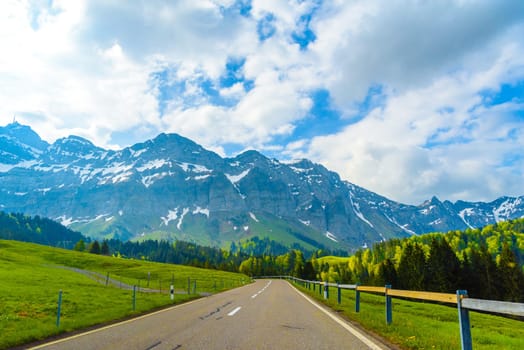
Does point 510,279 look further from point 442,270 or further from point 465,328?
point 465,328

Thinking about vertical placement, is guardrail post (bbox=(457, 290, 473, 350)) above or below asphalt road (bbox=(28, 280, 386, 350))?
above

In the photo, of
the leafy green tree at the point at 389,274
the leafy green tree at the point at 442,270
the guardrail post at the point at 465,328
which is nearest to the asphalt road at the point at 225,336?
the guardrail post at the point at 465,328

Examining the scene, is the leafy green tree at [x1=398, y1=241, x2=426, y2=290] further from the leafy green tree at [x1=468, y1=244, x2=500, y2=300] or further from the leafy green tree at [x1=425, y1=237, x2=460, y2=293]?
the leafy green tree at [x1=468, y1=244, x2=500, y2=300]

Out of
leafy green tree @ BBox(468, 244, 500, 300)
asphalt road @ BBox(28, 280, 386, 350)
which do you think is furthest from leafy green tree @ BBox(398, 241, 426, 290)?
asphalt road @ BBox(28, 280, 386, 350)

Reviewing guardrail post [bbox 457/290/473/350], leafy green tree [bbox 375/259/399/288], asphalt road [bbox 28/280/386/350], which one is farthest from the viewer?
leafy green tree [bbox 375/259/399/288]

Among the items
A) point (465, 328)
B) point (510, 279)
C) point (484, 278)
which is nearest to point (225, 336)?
point (465, 328)

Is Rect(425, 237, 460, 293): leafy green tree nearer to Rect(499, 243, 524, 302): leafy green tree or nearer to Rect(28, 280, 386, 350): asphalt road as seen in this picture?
Rect(499, 243, 524, 302): leafy green tree

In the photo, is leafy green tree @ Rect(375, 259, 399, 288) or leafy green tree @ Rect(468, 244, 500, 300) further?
leafy green tree @ Rect(375, 259, 399, 288)

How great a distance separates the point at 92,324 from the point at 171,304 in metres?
8.72

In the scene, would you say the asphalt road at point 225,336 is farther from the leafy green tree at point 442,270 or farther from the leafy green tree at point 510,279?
the leafy green tree at point 510,279

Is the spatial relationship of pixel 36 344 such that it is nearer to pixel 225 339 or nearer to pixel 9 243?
pixel 225 339

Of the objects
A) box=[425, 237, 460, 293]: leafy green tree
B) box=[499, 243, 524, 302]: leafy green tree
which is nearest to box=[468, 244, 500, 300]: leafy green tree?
box=[499, 243, 524, 302]: leafy green tree

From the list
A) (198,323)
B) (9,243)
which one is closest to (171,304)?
(198,323)

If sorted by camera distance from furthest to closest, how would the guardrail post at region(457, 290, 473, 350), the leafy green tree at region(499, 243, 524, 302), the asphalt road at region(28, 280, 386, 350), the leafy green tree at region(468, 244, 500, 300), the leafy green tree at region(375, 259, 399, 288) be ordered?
the leafy green tree at region(375, 259, 399, 288)
the leafy green tree at region(468, 244, 500, 300)
the leafy green tree at region(499, 243, 524, 302)
the asphalt road at region(28, 280, 386, 350)
the guardrail post at region(457, 290, 473, 350)
